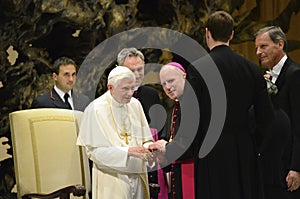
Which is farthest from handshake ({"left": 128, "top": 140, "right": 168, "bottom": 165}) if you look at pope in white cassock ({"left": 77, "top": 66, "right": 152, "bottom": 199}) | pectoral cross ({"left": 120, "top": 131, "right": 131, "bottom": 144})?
pectoral cross ({"left": 120, "top": 131, "right": 131, "bottom": 144})

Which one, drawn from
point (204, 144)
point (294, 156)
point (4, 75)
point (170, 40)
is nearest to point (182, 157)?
point (204, 144)

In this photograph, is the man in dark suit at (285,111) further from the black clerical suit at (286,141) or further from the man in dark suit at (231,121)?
the man in dark suit at (231,121)

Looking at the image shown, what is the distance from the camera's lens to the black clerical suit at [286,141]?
470cm

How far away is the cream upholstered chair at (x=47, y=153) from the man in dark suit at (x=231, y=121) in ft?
3.40

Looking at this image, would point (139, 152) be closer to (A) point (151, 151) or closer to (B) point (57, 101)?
(A) point (151, 151)

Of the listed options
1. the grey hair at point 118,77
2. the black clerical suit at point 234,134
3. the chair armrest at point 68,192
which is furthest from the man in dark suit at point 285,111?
the chair armrest at point 68,192

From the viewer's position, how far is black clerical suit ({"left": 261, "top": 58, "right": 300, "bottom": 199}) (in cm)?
470

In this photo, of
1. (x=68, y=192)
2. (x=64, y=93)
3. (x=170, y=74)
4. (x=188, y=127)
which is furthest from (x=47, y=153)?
(x=64, y=93)

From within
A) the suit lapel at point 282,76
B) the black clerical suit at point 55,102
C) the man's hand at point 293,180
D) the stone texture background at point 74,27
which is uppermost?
the stone texture background at point 74,27

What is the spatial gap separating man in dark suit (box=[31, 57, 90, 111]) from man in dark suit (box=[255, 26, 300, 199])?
2093 mm

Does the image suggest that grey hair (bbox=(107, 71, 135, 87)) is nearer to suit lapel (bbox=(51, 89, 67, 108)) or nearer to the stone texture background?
suit lapel (bbox=(51, 89, 67, 108))

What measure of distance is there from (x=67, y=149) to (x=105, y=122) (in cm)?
57

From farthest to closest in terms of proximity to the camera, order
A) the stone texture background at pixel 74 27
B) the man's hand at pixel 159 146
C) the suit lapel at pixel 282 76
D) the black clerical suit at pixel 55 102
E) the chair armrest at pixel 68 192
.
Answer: the stone texture background at pixel 74 27
the black clerical suit at pixel 55 102
the suit lapel at pixel 282 76
the chair armrest at pixel 68 192
the man's hand at pixel 159 146

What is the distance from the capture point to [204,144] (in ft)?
14.1
